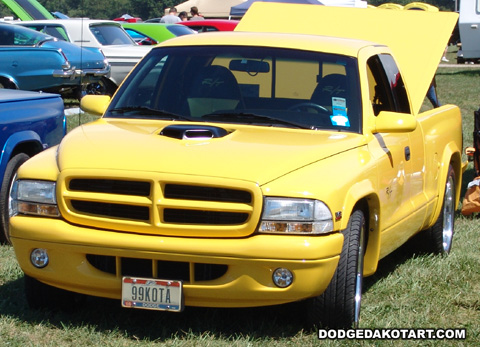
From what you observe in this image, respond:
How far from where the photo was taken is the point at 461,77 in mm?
24547

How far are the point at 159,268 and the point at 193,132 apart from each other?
801 mm

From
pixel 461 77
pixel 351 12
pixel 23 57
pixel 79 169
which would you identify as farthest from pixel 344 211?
pixel 461 77

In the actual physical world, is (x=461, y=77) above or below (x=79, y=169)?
below

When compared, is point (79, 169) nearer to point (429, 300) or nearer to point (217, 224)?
point (217, 224)

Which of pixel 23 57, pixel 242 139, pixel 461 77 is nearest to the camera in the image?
pixel 242 139

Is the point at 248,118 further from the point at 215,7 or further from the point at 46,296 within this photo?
the point at 215,7

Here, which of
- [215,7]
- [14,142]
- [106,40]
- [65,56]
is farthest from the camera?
[215,7]

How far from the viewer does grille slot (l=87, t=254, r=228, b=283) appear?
4273 mm

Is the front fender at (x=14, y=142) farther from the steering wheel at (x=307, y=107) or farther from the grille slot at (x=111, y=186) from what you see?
the steering wheel at (x=307, y=107)

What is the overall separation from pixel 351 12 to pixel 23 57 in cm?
763

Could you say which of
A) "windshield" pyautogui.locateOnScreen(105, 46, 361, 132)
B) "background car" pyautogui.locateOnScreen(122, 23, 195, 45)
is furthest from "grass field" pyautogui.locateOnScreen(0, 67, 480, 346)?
"background car" pyautogui.locateOnScreen(122, 23, 195, 45)

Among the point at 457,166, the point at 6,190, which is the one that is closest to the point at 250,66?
the point at 6,190

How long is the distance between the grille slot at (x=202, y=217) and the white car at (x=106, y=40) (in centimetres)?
1253

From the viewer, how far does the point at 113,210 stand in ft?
14.3
